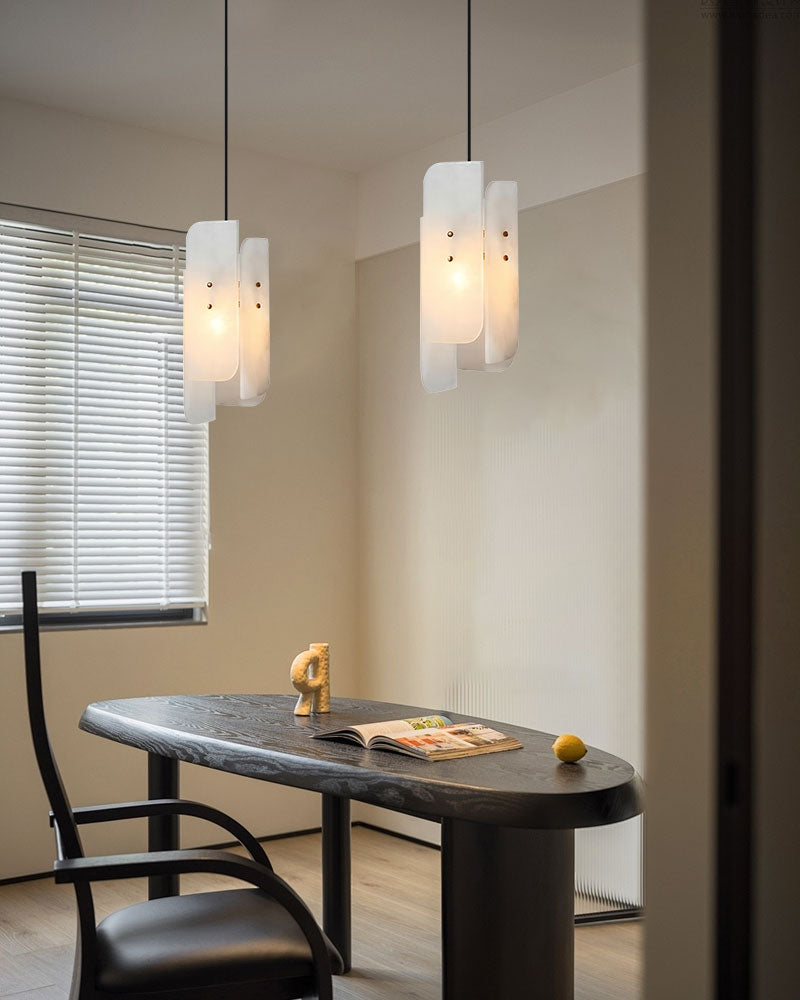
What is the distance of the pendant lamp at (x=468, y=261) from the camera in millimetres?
2346

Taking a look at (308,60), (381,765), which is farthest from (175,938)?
(308,60)

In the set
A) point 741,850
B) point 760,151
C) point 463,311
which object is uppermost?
point 463,311

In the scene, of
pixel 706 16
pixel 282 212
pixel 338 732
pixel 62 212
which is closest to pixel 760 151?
pixel 706 16

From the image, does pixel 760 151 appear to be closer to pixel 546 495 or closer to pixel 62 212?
pixel 546 495

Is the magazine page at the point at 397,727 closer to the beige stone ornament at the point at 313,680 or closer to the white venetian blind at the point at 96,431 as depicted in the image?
the beige stone ornament at the point at 313,680

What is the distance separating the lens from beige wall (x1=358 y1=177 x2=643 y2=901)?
11.8 ft

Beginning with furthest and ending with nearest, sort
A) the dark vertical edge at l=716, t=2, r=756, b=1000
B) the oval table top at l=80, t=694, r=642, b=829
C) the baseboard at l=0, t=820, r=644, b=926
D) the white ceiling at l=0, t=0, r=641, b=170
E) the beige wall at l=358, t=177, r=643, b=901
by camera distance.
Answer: the beige wall at l=358, t=177, r=643, b=901 → the baseboard at l=0, t=820, r=644, b=926 → the white ceiling at l=0, t=0, r=641, b=170 → the oval table top at l=80, t=694, r=642, b=829 → the dark vertical edge at l=716, t=2, r=756, b=1000

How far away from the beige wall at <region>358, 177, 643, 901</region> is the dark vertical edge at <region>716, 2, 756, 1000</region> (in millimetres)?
2886

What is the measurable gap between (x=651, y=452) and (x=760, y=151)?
0.19 m

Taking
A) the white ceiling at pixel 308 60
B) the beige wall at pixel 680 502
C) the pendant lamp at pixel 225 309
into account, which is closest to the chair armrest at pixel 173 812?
the pendant lamp at pixel 225 309

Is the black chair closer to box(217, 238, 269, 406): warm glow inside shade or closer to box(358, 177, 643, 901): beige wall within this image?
box(217, 238, 269, 406): warm glow inside shade

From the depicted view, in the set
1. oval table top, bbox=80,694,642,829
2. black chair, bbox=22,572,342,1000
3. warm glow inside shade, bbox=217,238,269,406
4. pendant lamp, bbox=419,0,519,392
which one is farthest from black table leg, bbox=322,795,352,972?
pendant lamp, bbox=419,0,519,392

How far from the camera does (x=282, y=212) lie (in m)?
4.61

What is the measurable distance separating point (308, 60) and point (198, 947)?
2.83m
